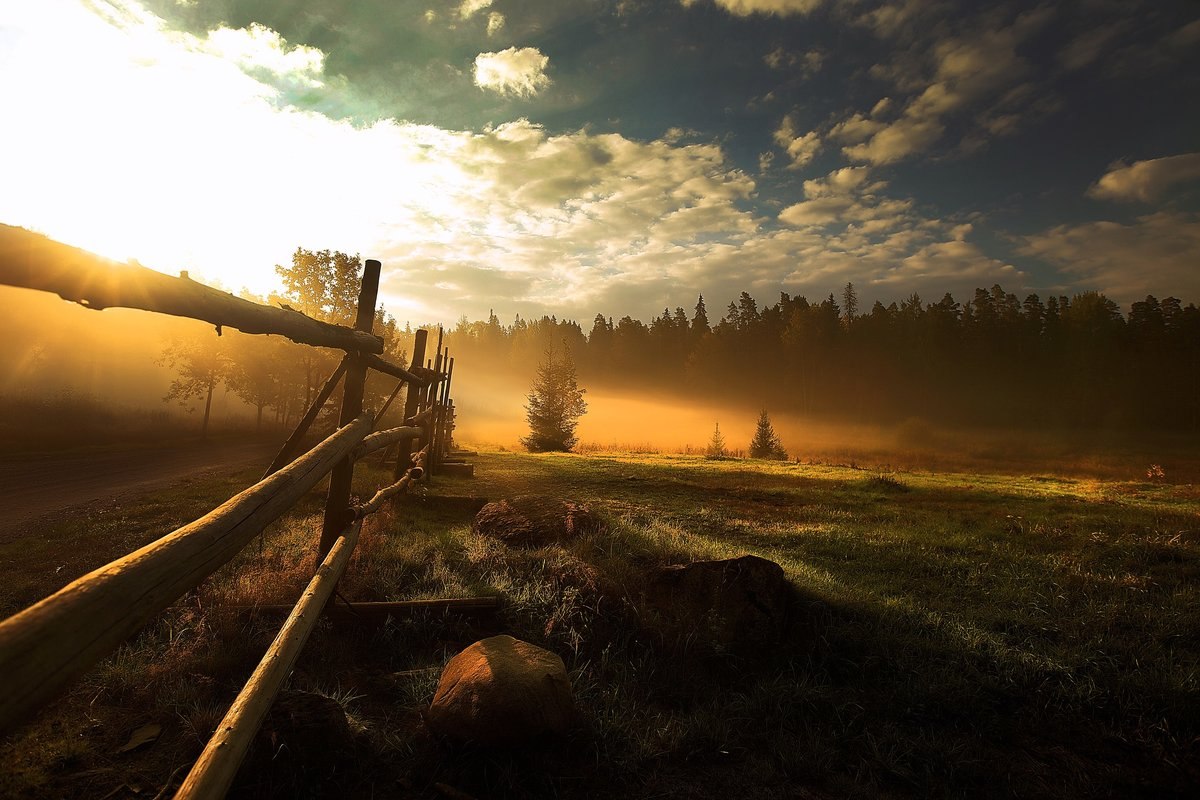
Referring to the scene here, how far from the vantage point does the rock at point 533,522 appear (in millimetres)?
7230

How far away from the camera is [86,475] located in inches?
552

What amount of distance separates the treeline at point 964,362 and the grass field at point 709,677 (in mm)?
68234

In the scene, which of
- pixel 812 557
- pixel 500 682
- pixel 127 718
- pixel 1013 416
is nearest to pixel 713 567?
pixel 500 682

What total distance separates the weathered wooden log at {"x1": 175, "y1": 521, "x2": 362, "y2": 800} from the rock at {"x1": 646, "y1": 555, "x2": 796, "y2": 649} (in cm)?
310

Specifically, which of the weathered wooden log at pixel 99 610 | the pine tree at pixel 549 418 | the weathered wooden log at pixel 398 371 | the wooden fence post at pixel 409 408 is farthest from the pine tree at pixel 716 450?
the weathered wooden log at pixel 99 610

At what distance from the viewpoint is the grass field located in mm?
3078

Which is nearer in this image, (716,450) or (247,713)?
(247,713)

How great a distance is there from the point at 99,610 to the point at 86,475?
18.4 metres

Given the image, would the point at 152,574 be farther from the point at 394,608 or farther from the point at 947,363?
the point at 947,363

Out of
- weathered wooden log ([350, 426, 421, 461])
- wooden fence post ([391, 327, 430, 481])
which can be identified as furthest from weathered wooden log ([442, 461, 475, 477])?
weathered wooden log ([350, 426, 421, 461])

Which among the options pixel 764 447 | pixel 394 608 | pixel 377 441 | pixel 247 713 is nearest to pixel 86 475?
pixel 377 441

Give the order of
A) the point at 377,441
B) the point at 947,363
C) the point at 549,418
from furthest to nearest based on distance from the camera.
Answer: the point at 947,363, the point at 549,418, the point at 377,441

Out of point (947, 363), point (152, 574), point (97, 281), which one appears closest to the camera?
point (152, 574)

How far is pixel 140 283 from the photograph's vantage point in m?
2.12
